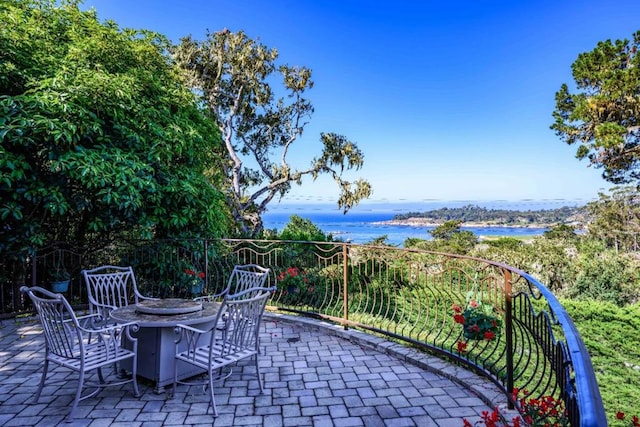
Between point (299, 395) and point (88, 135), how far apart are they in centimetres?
434

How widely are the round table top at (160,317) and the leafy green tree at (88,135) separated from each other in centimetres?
207

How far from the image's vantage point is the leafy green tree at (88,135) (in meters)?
4.52

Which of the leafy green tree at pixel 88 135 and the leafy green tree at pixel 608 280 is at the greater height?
the leafy green tree at pixel 88 135

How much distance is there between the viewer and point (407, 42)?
1633 cm

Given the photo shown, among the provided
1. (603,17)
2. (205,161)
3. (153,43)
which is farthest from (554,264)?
(153,43)

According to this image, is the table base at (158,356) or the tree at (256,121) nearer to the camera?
the table base at (158,356)

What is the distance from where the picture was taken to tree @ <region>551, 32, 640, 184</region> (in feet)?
37.0

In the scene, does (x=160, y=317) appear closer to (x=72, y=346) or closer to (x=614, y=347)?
(x=72, y=346)

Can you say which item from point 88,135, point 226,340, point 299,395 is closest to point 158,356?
point 226,340

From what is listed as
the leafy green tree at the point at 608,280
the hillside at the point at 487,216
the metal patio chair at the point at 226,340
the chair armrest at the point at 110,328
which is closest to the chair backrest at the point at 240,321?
the metal patio chair at the point at 226,340

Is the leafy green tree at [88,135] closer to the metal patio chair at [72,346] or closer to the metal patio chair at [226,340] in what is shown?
the metal patio chair at [72,346]

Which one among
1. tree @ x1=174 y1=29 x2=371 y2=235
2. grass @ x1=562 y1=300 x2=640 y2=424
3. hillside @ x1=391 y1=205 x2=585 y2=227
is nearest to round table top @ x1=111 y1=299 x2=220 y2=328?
grass @ x1=562 y1=300 x2=640 y2=424

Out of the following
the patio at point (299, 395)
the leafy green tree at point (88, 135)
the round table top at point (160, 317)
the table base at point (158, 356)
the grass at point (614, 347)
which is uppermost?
the leafy green tree at point (88, 135)

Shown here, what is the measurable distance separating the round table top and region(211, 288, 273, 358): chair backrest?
24cm
